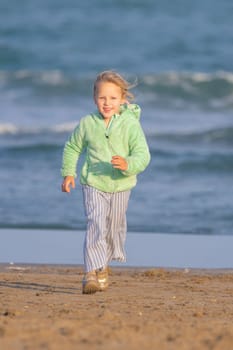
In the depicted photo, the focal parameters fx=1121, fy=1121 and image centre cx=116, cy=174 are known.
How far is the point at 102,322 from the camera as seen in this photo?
4914 millimetres

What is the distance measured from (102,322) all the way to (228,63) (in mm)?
19293

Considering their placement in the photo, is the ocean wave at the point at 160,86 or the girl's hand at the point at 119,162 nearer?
the girl's hand at the point at 119,162

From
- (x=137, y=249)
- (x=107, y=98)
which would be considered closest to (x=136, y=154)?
(x=107, y=98)

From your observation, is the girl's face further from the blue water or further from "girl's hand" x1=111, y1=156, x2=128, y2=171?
the blue water

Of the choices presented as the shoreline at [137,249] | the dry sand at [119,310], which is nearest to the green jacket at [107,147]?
the dry sand at [119,310]

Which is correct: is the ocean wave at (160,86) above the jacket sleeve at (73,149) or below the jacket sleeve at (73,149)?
above

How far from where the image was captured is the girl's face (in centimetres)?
636

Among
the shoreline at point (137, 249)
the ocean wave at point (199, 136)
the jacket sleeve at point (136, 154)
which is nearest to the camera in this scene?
the jacket sleeve at point (136, 154)

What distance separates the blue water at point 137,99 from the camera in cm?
1054

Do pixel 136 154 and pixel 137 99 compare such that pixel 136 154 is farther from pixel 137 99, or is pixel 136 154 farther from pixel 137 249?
pixel 137 99

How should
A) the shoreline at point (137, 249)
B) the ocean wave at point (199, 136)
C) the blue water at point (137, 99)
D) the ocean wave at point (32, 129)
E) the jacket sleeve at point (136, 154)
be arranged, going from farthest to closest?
the ocean wave at point (32, 129), the ocean wave at point (199, 136), the blue water at point (137, 99), the shoreline at point (137, 249), the jacket sleeve at point (136, 154)

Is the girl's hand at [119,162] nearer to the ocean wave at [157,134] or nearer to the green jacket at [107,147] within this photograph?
the green jacket at [107,147]

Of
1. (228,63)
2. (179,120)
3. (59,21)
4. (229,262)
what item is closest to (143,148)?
(229,262)

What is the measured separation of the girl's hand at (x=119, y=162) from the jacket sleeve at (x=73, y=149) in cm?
37
